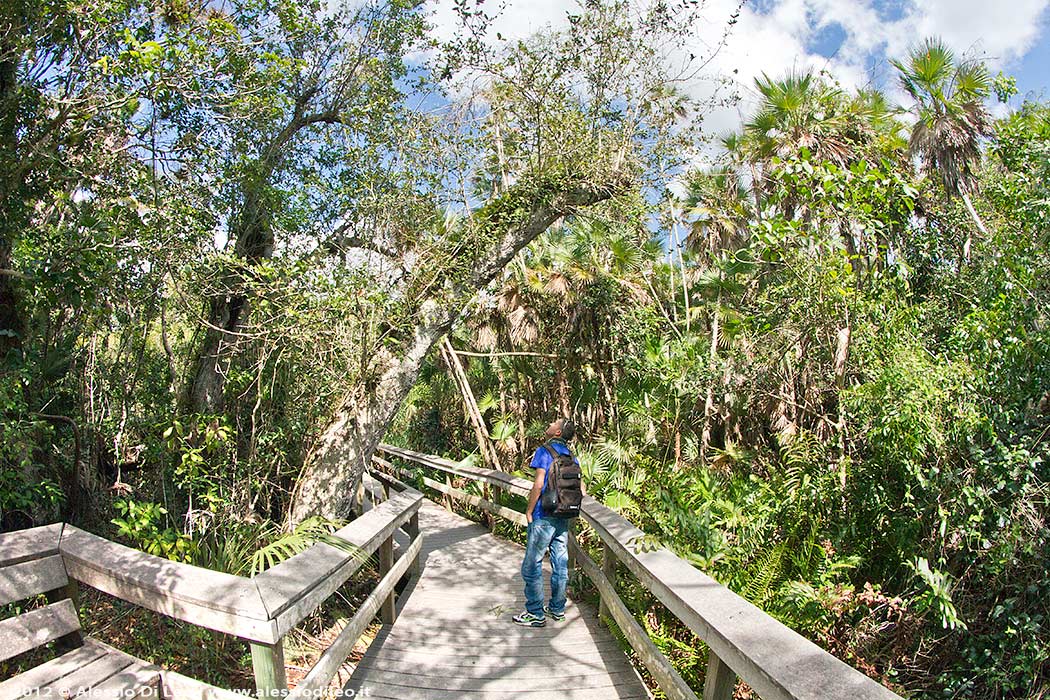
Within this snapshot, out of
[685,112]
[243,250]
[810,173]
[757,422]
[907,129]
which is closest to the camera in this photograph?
[810,173]

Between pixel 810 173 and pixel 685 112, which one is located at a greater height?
pixel 685 112

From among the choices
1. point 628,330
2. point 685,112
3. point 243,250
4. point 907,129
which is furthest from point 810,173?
point 907,129

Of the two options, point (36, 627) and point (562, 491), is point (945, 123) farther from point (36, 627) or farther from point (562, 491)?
point (36, 627)

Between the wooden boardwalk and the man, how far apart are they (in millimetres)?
125

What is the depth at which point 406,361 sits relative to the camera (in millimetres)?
6727

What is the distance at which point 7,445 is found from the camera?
185 inches

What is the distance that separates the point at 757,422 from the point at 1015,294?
4972 millimetres

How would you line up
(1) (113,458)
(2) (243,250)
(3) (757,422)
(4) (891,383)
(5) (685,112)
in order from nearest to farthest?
(4) (891,383) → (1) (113,458) → (2) (243,250) → (5) (685,112) → (3) (757,422)

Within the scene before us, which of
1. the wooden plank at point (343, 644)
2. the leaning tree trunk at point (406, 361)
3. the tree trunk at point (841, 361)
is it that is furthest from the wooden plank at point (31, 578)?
the tree trunk at point (841, 361)

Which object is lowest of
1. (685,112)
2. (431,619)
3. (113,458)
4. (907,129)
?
(431,619)

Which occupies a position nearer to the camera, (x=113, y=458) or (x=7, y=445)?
(x=7, y=445)

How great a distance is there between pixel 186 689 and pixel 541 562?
276 centimetres

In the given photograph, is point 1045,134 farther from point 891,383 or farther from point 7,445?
point 7,445

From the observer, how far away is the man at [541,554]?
17.0 ft
